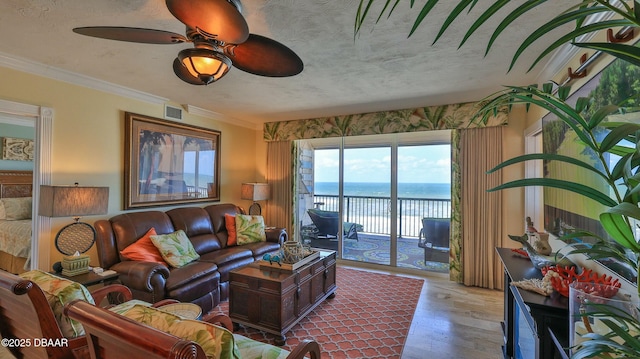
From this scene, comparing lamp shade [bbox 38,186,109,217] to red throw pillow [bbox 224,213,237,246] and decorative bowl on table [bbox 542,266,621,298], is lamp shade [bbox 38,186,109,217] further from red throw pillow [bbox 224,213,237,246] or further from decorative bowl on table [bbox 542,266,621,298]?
decorative bowl on table [bbox 542,266,621,298]

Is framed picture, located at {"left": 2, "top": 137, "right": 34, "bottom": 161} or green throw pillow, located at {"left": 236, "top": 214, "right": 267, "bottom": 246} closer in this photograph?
green throw pillow, located at {"left": 236, "top": 214, "right": 267, "bottom": 246}

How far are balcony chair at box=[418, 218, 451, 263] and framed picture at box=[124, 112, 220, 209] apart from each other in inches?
133

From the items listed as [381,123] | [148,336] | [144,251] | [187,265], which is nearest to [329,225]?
[381,123]

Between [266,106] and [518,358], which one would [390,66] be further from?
[518,358]

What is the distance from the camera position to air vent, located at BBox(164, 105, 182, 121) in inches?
148

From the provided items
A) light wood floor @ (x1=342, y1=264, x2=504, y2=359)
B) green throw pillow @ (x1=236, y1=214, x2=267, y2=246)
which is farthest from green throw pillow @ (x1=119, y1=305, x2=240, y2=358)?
green throw pillow @ (x1=236, y1=214, x2=267, y2=246)

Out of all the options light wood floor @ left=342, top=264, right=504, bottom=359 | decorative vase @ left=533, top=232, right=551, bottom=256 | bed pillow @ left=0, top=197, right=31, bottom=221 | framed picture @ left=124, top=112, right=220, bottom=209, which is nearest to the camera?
decorative vase @ left=533, top=232, right=551, bottom=256

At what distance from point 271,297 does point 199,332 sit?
1544 millimetres

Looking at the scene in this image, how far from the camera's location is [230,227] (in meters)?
4.11

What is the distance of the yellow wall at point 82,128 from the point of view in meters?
2.62

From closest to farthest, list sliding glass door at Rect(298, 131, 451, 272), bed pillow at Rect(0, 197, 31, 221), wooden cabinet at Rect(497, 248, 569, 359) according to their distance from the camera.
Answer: wooden cabinet at Rect(497, 248, 569, 359) → bed pillow at Rect(0, 197, 31, 221) → sliding glass door at Rect(298, 131, 451, 272)

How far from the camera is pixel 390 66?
259cm

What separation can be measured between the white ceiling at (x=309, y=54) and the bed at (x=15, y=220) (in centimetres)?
231

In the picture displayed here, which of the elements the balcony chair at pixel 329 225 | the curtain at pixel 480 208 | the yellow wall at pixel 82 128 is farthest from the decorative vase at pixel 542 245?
the yellow wall at pixel 82 128
